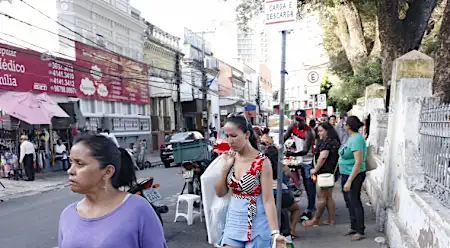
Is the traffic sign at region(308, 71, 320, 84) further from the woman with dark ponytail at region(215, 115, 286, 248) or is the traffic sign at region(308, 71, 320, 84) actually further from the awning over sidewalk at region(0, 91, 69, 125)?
the woman with dark ponytail at region(215, 115, 286, 248)

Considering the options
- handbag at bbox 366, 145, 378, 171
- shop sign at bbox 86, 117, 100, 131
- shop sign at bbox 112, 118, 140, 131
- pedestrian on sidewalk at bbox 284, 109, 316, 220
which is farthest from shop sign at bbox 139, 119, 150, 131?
handbag at bbox 366, 145, 378, 171

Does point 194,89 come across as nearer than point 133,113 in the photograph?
No

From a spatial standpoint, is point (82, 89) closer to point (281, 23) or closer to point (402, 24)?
point (402, 24)

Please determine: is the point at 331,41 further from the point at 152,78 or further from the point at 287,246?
the point at 287,246

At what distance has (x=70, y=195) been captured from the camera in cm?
1204

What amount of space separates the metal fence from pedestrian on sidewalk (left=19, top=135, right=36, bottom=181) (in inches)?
523

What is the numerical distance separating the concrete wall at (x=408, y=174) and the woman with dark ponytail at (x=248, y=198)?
1.39 metres

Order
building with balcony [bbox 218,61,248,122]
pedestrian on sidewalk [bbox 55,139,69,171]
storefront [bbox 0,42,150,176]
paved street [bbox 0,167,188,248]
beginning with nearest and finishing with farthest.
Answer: paved street [bbox 0,167,188,248], storefront [bbox 0,42,150,176], pedestrian on sidewalk [bbox 55,139,69,171], building with balcony [bbox 218,61,248,122]

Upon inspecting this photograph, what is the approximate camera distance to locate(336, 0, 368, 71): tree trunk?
15320 millimetres

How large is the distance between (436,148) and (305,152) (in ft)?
11.7

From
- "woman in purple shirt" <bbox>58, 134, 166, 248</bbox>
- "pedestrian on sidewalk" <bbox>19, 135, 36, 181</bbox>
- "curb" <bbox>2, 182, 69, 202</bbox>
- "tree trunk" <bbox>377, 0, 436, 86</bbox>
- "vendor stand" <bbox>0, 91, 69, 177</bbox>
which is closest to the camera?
"woman in purple shirt" <bbox>58, 134, 166, 248</bbox>

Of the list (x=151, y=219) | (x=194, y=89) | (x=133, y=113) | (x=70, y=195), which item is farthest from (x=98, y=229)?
(x=194, y=89)

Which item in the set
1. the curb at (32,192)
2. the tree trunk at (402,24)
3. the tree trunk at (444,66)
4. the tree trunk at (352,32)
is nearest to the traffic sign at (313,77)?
the tree trunk at (352,32)

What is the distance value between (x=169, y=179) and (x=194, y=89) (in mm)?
27263
